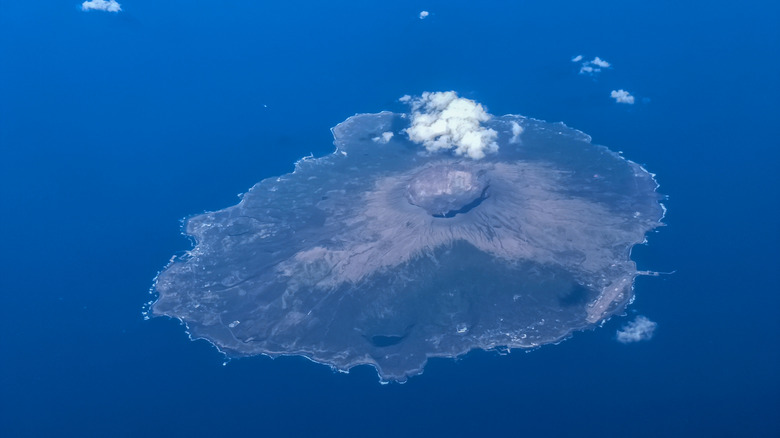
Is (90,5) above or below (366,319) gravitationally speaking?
above

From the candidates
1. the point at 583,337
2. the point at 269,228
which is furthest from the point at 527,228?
the point at 269,228

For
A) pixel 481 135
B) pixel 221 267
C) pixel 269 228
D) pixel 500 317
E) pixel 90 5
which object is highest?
pixel 90 5

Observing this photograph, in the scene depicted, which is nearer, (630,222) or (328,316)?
(328,316)

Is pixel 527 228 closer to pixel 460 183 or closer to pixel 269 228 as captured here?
pixel 460 183

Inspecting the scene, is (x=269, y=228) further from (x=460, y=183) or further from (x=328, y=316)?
(x=460, y=183)

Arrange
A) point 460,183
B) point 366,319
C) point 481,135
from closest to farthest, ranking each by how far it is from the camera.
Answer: point 366,319 < point 460,183 < point 481,135

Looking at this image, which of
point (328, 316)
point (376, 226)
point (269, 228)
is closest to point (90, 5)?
point (269, 228)

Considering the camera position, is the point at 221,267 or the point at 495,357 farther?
the point at 221,267

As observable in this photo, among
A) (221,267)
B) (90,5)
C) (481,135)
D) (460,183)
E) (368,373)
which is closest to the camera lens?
(368,373)

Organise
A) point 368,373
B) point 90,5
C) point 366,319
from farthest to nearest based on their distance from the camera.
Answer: point 90,5
point 366,319
point 368,373
